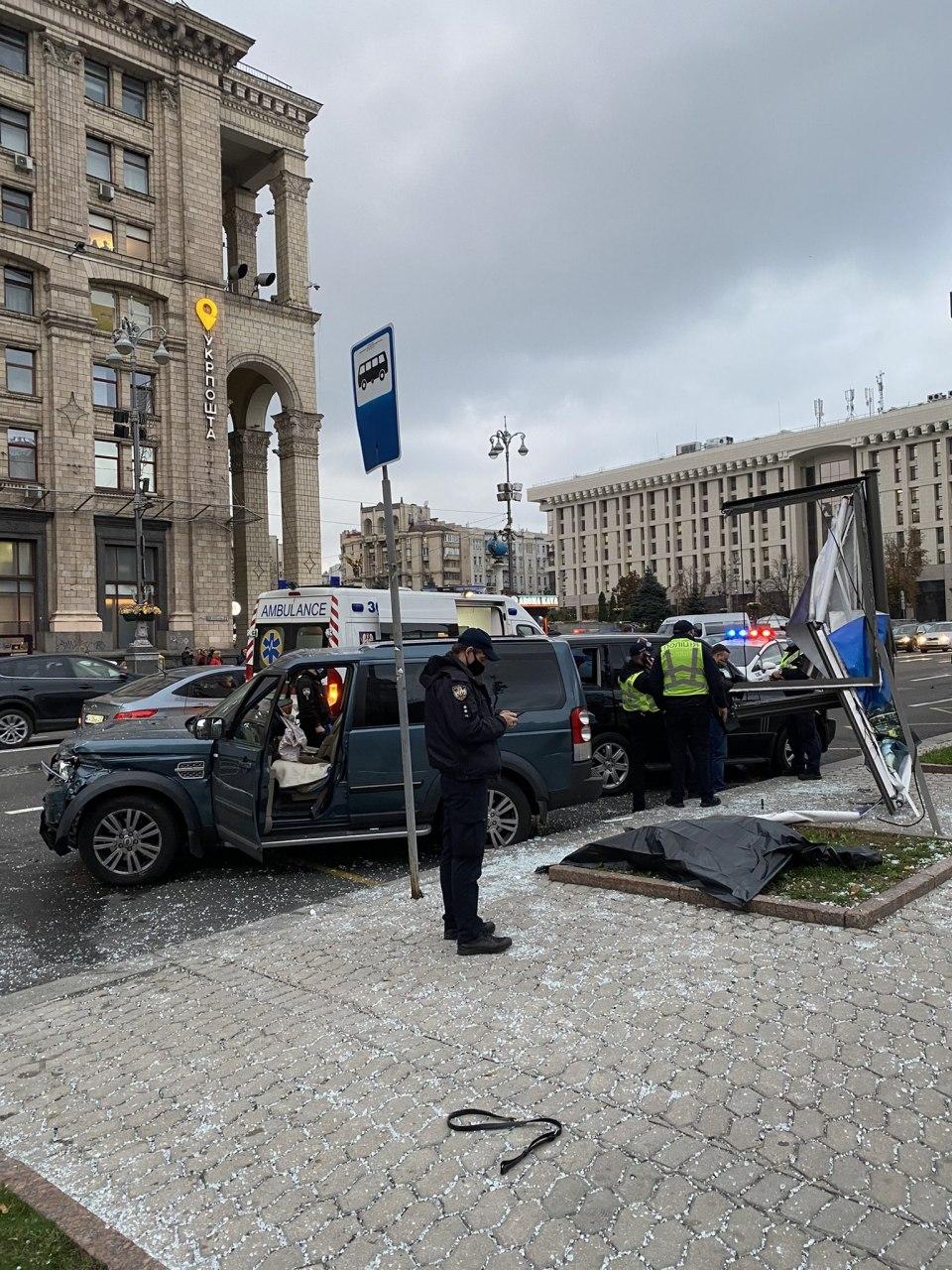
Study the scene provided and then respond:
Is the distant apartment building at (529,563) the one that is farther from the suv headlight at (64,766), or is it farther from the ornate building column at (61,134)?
the suv headlight at (64,766)

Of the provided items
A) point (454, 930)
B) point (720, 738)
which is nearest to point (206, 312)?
point (720, 738)

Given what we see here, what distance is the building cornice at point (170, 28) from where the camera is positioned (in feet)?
124

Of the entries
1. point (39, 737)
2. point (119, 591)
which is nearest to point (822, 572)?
point (39, 737)

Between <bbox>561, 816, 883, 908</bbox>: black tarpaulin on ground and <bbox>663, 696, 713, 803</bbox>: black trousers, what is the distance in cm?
280

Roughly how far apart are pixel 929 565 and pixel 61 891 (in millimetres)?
120501

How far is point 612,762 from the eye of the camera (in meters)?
10.7

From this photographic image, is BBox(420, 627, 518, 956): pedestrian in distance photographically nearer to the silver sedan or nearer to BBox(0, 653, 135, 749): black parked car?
the silver sedan

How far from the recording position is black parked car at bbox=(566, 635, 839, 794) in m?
10.6

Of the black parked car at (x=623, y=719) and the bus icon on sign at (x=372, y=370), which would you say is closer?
the bus icon on sign at (x=372, y=370)

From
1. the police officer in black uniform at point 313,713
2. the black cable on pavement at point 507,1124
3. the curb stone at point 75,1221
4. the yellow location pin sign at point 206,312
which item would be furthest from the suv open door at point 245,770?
the yellow location pin sign at point 206,312

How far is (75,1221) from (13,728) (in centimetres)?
1654

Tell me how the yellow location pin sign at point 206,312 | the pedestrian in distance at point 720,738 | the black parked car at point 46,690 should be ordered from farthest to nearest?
the yellow location pin sign at point 206,312, the black parked car at point 46,690, the pedestrian in distance at point 720,738

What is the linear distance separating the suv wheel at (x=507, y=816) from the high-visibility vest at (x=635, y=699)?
245cm

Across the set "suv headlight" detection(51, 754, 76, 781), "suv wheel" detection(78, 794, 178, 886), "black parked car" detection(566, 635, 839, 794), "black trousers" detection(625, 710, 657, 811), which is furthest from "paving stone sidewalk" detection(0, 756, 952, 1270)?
"black parked car" detection(566, 635, 839, 794)
